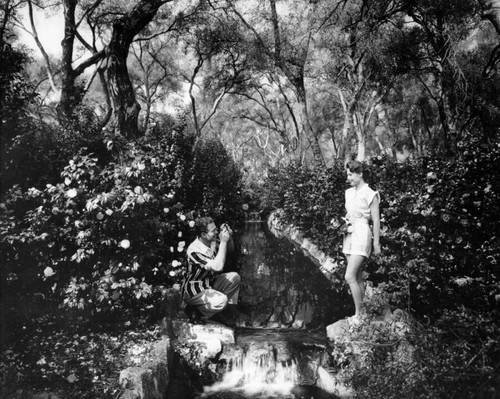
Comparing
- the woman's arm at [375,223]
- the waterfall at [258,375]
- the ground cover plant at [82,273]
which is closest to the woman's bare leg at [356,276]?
the woman's arm at [375,223]

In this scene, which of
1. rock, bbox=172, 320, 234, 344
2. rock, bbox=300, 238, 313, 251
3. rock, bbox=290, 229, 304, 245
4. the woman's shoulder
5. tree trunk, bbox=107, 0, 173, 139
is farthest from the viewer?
rock, bbox=290, 229, 304, 245

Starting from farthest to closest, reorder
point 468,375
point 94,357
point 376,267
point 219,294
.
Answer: point 376,267 → point 219,294 → point 94,357 → point 468,375

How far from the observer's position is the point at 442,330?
10.1ft

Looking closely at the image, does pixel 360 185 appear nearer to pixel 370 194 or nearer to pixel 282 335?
pixel 370 194

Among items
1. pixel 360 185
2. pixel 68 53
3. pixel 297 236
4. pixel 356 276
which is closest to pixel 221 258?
pixel 356 276

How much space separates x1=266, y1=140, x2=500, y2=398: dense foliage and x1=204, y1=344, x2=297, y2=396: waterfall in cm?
146

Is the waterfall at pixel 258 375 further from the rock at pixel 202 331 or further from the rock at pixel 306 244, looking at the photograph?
the rock at pixel 306 244

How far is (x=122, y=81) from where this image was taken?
6898mm

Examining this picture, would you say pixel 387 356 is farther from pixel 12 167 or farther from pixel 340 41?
pixel 340 41

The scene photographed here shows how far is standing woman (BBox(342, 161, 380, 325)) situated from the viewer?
430 centimetres

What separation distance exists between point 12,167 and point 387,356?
13.7 feet

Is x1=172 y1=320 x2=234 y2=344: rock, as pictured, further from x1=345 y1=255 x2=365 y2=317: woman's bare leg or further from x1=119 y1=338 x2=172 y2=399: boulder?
x1=345 y1=255 x2=365 y2=317: woman's bare leg

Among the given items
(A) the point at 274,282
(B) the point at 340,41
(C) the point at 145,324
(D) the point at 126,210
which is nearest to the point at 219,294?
(C) the point at 145,324

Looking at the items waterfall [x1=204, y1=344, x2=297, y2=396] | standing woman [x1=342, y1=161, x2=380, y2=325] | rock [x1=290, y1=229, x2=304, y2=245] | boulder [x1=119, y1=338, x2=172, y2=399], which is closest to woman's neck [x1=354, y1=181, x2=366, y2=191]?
standing woman [x1=342, y1=161, x2=380, y2=325]
